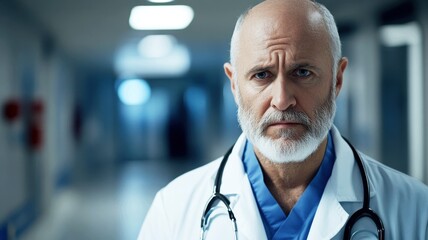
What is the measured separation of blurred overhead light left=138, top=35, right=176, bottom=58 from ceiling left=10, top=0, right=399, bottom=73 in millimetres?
206

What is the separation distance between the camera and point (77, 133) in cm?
478

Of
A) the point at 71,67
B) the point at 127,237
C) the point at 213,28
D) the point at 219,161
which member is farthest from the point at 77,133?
the point at 219,161

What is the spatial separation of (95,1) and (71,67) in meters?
1.66

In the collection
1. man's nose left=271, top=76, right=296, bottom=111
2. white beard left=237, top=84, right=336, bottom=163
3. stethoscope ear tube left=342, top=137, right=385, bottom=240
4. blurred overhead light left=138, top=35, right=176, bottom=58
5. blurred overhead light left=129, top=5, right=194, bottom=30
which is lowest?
stethoscope ear tube left=342, top=137, right=385, bottom=240

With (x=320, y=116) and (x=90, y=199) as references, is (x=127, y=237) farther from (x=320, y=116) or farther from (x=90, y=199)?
(x=320, y=116)

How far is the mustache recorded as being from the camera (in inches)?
41.4

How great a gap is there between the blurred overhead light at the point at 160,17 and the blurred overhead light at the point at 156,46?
0.83 meters

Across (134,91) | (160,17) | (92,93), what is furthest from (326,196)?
(134,91)

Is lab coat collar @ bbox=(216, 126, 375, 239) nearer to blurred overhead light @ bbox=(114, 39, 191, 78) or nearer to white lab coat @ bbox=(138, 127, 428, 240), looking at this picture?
white lab coat @ bbox=(138, 127, 428, 240)

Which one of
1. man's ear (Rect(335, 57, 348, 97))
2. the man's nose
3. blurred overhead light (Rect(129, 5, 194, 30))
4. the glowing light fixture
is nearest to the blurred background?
blurred overhead light (Rect(129, 5, 194, 30))

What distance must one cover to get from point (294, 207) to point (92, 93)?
549cm

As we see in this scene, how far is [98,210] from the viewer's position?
4.98 metres

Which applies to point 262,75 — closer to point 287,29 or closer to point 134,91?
point 287,29

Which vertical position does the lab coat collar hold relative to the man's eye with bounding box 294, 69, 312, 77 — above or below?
below
